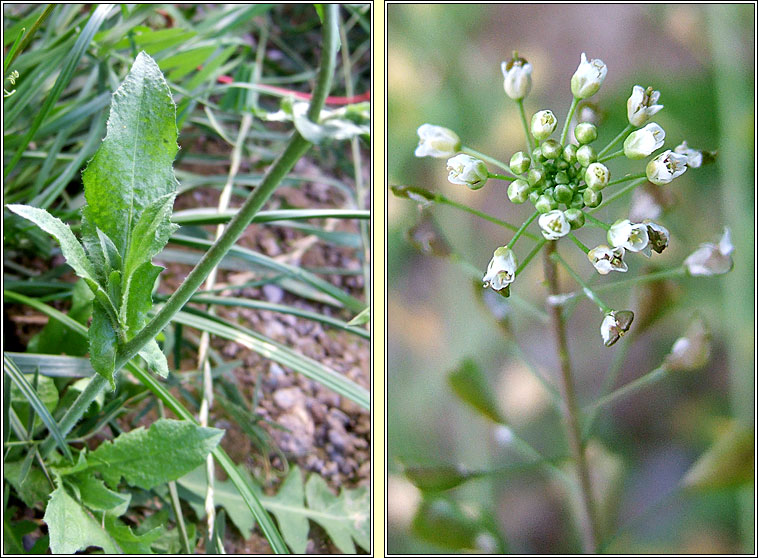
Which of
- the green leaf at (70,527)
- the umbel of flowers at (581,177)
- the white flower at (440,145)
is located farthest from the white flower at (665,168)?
the green leaf at (70,527)

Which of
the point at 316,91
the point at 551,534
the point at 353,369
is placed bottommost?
the point at 551,534

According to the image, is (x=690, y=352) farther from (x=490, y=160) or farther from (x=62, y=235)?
(x=62, y=235)

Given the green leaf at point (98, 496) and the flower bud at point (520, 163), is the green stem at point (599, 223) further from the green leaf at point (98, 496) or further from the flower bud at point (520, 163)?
the green leaf at point (98, 496)

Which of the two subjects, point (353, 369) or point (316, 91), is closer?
point (316, 91)

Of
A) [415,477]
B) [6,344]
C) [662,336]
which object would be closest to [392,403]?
[415,477]

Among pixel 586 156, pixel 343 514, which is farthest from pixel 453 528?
pixel 586 156

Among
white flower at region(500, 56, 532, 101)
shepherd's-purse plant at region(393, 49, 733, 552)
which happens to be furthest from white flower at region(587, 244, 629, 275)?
white flower at region(500, 56, 532, 101)

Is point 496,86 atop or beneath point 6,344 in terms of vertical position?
atop

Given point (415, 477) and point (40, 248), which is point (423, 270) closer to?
point (415, 477)
